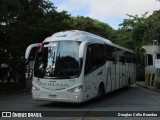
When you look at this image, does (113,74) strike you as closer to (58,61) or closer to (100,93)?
(100,93)

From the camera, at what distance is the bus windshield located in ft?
58.0

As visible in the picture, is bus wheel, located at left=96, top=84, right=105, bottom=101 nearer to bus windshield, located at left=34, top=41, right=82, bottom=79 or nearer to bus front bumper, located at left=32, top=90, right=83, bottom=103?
bus front bumper, located at left=32, top=90, right=83, bottom=103

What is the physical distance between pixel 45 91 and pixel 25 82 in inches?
670

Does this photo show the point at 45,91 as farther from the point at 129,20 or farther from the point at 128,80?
the point at 129,20

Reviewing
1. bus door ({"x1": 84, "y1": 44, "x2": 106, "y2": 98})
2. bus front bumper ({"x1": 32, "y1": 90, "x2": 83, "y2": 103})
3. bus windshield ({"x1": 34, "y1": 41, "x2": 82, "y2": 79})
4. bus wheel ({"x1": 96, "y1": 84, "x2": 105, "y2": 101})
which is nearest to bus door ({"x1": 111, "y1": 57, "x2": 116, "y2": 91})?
bus door ({"x1": 84, "y1": 44, "x2": 106, "y2": 98})

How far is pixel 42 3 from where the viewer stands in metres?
34.5

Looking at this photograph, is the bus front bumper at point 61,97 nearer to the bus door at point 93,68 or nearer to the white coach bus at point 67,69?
the white coach bus at point 67,69

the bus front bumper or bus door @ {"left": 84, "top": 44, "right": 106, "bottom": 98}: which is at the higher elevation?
bus door @ {"left": 84, "top": 44, "right": 106, "bottom": 98}

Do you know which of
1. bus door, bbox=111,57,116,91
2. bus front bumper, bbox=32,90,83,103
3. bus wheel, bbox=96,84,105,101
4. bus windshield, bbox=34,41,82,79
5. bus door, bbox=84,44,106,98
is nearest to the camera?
bus front bumper, bbox=32,90,83,103

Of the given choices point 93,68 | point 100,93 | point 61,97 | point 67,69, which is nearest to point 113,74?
point 100,93

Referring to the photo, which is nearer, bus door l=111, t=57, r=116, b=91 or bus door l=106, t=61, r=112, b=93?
bus door l=106, t=61, r=112, b=93

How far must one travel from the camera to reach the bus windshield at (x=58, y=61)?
17675 mm

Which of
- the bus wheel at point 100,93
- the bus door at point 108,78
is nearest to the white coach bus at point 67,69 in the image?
the bus wheel at point 100,93

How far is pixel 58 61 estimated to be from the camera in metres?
17.8
